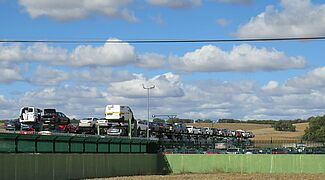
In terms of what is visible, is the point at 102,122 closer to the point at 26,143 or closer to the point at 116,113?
the point at 116,113

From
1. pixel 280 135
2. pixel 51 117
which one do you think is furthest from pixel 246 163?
pixel 280 135

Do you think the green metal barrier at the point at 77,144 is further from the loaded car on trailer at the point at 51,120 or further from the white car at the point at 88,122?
the white car at the point at 88,122

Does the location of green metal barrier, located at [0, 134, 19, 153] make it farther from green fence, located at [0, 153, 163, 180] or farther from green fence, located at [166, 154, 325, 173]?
green fence, located at [166, 154, 325, 173]

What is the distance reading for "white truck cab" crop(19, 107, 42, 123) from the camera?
218 ft

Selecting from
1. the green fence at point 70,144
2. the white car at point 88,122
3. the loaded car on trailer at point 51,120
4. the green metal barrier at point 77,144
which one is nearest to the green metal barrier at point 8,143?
the green fence at point 70,144

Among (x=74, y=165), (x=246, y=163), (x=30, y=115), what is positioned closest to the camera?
(x=74, y=165)

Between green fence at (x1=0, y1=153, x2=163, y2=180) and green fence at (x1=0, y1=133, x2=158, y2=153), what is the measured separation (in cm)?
63

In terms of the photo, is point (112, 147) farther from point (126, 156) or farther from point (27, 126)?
point (27, 126)

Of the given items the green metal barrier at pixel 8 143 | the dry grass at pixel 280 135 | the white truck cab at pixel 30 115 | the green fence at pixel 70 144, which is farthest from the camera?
the dry grass at pixel 280 135

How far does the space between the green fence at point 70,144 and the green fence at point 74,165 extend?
626 mm

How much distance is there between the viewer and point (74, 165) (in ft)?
137

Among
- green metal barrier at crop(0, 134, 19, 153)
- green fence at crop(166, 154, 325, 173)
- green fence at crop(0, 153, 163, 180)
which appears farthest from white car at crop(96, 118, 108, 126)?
green metal barrier at crop(0, 134, 19, 153)

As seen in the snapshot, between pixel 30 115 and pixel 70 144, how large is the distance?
24482 millimetres

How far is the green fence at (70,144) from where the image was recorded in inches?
1399
